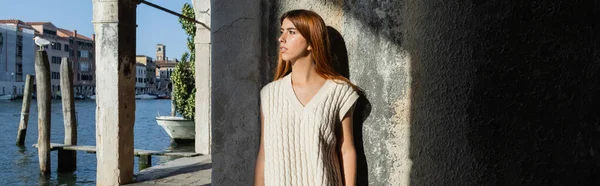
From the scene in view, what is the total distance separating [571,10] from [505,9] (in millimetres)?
167

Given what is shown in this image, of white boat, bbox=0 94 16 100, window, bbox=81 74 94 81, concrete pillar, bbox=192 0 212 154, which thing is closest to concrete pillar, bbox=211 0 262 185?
concrete pillar, bbox=192 0 212 154

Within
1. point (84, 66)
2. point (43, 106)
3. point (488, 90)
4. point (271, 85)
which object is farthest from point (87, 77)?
point (488, 90)

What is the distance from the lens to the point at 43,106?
13.0 m

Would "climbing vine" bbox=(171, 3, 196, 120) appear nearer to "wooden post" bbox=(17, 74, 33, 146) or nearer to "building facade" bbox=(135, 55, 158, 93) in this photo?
"wooden post" bbox=(17, 74, 33, 146)

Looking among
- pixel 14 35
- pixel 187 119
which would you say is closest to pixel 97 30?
pixel 187 119

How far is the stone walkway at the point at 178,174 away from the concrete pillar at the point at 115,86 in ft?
0.85

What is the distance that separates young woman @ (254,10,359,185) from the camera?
1.66m

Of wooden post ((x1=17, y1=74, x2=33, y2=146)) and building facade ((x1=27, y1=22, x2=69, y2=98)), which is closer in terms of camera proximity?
wooden post ((x1=17, y1=74, x2=33, y2=146))

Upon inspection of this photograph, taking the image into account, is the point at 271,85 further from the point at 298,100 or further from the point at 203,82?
the point at 203,82

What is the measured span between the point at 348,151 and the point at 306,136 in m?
0.12

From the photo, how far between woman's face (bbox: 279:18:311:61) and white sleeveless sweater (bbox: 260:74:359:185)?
0.24ft

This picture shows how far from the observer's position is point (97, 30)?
6.72 metres

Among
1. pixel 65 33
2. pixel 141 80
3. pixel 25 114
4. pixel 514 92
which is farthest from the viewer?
pixel 141 80

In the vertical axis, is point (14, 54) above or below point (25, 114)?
above
